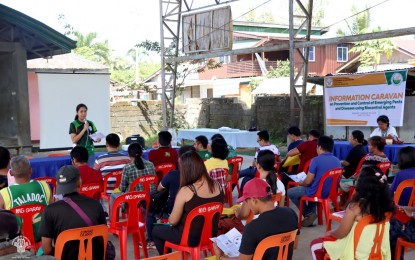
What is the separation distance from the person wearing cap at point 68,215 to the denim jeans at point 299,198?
2.99 m

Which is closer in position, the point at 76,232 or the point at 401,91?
the point at 76,232

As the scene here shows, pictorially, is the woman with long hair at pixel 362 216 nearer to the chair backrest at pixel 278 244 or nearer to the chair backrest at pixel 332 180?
the chair backrest at pixel 278 244

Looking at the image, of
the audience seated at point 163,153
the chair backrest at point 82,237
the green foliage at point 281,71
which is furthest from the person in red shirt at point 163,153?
the green foliage at point 281,71

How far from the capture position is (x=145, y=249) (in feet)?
15.1

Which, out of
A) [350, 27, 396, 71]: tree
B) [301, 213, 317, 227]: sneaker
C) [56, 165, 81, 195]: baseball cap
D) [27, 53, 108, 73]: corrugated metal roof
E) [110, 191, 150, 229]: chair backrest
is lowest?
[301, 213, 317, 227]: sneaker

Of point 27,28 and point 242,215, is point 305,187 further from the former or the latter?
point 27,28

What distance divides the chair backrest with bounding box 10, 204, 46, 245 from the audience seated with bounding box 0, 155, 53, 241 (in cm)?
3

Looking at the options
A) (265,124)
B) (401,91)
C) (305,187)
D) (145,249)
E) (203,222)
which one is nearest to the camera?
(203,222)

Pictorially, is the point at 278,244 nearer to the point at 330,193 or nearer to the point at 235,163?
the point at 330,193

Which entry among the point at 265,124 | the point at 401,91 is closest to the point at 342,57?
the point at 265,124

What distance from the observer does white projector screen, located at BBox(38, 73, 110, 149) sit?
13.8 metres

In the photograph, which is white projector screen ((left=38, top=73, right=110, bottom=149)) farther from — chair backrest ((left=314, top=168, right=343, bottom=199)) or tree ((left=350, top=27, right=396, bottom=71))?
tree ((left=350, top=27, right=396, bottom=71))

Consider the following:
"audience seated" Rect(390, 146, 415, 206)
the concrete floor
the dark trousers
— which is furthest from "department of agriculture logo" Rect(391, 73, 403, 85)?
the dark trousers

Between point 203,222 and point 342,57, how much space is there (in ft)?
85.9
